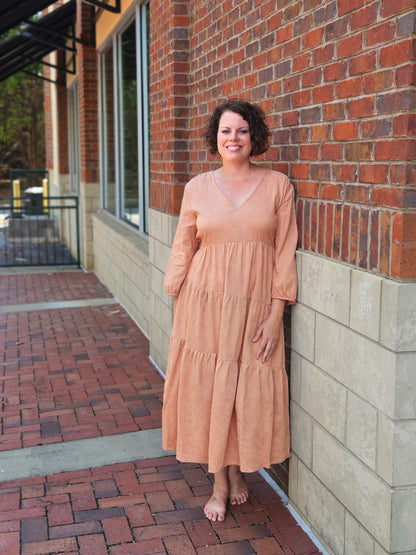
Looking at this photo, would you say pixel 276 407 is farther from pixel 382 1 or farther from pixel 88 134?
pixel 88 134

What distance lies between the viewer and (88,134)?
10586 mm

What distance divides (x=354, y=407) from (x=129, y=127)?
644 cm

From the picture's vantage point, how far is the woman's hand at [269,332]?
3.15 m

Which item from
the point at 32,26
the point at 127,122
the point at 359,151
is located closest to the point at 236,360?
the point at 359,151

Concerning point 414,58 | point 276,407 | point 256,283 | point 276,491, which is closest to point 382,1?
point 414,58

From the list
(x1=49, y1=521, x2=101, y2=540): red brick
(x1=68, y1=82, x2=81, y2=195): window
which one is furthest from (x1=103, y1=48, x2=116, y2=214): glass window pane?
(x1=49, y1=521, x2=101, y2=540): red brick

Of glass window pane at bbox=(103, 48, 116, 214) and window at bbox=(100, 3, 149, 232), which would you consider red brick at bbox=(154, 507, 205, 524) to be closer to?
window at bbox=(100, 3, 149, 232)

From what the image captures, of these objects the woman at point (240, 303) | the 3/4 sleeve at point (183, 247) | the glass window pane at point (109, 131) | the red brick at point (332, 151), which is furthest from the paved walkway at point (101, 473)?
the glass window pane at point (109, 131)

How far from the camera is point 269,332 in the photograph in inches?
124

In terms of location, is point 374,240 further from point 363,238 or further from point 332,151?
point 332,151

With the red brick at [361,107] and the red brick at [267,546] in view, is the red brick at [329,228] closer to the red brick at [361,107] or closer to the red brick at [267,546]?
the red brick at [361,107]

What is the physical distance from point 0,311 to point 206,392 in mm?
5352

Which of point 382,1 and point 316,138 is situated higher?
point 382,1

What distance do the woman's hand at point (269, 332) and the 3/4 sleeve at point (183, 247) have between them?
505 millimetres
